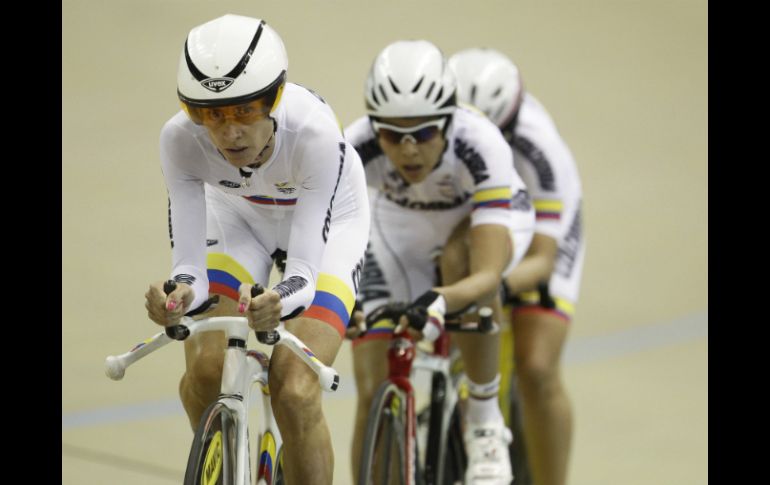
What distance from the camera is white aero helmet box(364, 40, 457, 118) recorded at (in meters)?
4.68

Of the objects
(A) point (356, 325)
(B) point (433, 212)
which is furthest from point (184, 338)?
(B) point (433, 212)

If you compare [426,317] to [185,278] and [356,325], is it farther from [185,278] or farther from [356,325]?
[185,278]

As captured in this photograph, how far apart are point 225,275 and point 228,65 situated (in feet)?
2.51

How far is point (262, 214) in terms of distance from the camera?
414 cm

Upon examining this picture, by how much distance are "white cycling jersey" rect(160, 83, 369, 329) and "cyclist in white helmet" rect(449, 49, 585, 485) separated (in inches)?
55.4

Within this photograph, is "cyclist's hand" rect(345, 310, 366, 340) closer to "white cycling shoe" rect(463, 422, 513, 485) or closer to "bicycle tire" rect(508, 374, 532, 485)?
"white cycling shoe" rect(463, 422, 513, 485)

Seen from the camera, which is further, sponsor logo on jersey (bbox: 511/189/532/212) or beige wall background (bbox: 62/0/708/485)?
beige wall background (bbox: 62/0/708/485)

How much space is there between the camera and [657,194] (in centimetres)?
1059

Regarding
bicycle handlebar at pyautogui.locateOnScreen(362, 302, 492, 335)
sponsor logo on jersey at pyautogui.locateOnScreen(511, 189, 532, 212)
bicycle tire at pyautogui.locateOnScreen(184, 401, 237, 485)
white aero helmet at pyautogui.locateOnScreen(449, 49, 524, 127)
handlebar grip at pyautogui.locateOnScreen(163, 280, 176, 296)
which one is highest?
white aero helmet at pyautogui.locateOnScreen(449, 49, 524, 127)

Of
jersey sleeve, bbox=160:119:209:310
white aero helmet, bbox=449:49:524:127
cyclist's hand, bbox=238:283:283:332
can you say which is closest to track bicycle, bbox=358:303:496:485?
jersey sleeve, bbox=160:119:209:310

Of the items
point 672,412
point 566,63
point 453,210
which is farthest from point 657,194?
point 453,210

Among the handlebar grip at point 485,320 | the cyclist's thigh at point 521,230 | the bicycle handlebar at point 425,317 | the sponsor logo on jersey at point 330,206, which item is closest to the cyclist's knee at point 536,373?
the cyclist's thigh at point 521,230

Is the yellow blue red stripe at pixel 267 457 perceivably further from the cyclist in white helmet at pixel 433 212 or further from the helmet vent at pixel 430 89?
the helmet vent at pixel 430 89
